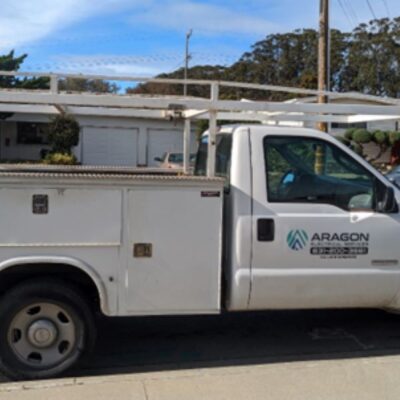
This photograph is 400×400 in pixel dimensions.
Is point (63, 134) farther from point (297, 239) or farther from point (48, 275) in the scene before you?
point (297, 239)

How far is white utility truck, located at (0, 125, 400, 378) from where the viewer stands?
14.4ft

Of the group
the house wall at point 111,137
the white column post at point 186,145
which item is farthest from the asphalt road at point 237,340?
the house wall at point 111,137

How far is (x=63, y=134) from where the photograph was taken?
28797mm

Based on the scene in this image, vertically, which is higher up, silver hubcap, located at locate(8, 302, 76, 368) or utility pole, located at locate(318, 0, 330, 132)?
utility pole, located at locate(318, 0, 330, 132)

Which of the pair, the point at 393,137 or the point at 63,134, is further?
the point at 393,137


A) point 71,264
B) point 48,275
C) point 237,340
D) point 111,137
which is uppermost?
point 111,137

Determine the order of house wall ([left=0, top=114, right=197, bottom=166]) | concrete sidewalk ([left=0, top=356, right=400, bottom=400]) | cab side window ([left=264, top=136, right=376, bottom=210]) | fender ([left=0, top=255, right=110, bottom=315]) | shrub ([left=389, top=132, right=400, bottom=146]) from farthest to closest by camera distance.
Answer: house wall ([left=0, top=114, right=197, bottom=166]) → shrub ([left=389, top=132, right=400, bottom=146]) → cab side window ([left=264, top=136, right=376, bottom=210]) → fender ([left=0, top=255, right=110, bottom=315]) → concrete sidewalk ([left=0, top=356, right=400, bottom=400])

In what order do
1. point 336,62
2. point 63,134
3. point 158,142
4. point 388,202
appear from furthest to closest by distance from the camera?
point 336,62 → point 158,142 → point 63,134 → point 388,202

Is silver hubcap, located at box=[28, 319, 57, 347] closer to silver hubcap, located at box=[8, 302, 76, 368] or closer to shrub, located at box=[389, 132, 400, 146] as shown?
silver hubcap, located at box=[8, 302, 76, 368]

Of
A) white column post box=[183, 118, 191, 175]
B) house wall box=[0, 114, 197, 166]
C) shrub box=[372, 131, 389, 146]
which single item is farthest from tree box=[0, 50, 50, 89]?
white column post box=[183, 118, 191, 175]

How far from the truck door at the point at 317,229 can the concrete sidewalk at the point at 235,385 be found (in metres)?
0.62

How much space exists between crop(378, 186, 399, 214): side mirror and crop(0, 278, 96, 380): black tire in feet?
8.07

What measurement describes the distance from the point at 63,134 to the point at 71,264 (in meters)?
25.2

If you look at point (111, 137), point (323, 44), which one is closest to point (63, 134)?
point (111, 137)
